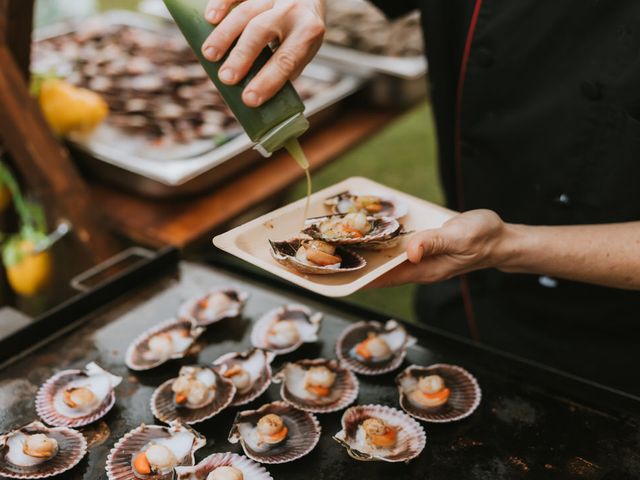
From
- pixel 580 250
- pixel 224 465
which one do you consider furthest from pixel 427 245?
pixel 224 465

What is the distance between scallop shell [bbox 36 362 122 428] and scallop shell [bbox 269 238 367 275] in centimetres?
61

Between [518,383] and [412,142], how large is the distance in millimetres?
4282

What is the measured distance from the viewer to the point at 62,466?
4.97ft

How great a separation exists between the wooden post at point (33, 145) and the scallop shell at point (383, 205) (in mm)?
1128

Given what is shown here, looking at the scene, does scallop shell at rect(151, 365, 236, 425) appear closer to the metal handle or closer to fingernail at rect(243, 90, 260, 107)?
the metal handle

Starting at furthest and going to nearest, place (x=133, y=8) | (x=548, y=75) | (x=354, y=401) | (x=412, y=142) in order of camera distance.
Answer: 1. (x=133, y=8)
2. (x=412, y=142)
3. (x=548, y=75)
4. (x=354, y=401)

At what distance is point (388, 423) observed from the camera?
1.66 metres

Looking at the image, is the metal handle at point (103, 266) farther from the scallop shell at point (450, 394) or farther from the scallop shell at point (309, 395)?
the scallop shell at point (450, 394)

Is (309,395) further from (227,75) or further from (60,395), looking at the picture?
(227,75)

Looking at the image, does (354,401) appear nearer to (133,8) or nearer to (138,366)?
(138,366)

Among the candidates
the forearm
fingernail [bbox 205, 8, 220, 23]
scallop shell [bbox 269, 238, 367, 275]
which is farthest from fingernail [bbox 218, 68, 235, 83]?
the forearm

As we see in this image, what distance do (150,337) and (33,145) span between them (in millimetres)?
964

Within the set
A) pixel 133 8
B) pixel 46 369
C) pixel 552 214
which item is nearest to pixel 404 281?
pixel 552 214

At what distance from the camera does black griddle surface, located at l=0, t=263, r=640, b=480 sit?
153cm
